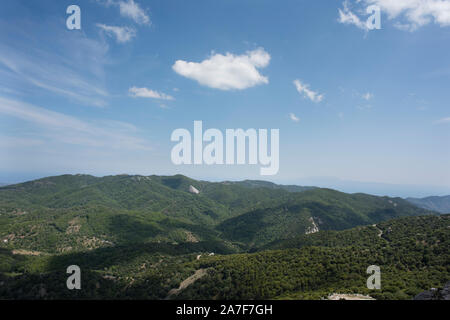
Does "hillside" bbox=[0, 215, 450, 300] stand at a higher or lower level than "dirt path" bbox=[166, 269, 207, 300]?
higher

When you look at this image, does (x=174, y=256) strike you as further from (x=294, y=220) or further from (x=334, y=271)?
(x=294, y=220)

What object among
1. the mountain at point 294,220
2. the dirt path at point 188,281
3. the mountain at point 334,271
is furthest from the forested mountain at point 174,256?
the mountain at point 294,220

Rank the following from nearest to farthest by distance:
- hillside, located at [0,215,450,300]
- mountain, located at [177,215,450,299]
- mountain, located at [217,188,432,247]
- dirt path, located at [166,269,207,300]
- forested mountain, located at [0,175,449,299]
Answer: mountain, located at [177,215,450,299]
hillside, located at [0,215,450,300]
forested mountain, located at [0,175,449,299]
dirt path, located at [166,269,207,300]
mountain, located at [217,188,432,247]

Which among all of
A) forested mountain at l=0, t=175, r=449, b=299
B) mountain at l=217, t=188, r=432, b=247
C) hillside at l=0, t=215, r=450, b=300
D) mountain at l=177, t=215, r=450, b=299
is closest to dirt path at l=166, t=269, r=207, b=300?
hillside at l=0, t=215, r=450, b=300

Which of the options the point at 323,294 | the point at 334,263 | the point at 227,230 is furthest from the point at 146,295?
the point at 227,230

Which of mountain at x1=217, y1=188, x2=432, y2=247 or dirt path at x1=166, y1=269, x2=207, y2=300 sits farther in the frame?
mountain at x1=217, y1=188, x2=432, y2=247

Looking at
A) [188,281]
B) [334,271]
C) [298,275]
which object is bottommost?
[188,281]

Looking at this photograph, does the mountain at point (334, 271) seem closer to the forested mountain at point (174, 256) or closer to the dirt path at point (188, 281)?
the forested mountain at point (174, 256)

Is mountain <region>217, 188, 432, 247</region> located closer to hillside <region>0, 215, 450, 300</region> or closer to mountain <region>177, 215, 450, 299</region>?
hillside <region>0, 215, 450, 300</region>

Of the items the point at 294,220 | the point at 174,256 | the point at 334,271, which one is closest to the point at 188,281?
the point at 334,271
